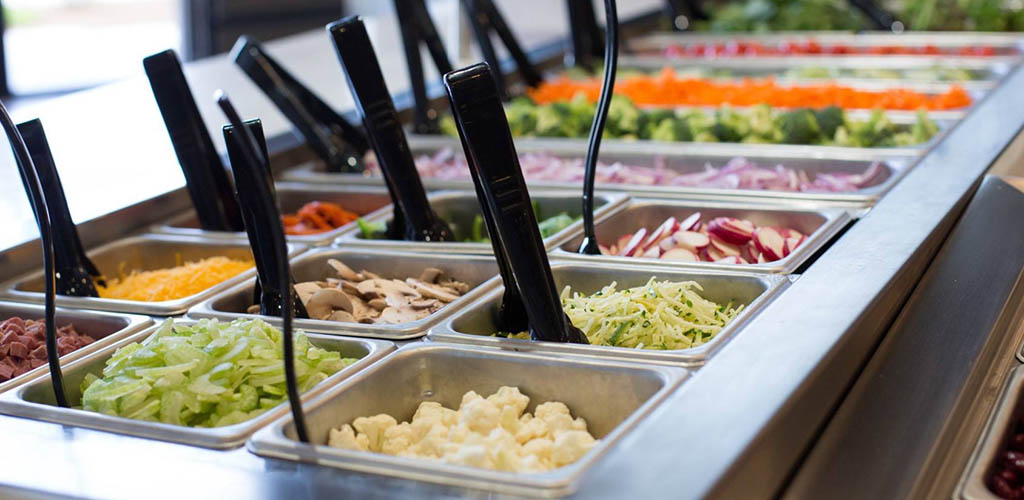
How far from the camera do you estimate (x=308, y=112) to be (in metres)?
2.56

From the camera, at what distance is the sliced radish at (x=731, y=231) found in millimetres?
1993

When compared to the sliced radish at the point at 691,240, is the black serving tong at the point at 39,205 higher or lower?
higher

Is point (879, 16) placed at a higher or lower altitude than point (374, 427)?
higher

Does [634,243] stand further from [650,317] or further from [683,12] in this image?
[683,12]

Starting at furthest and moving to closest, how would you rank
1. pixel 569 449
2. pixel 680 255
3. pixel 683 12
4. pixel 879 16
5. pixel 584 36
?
pixel 683 12 → pixel 879 16 → pixel 584 36 → pixel 680 255 → pixel 569 449

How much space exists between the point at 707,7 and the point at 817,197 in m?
2.90

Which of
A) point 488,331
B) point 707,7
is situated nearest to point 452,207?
point 488,331

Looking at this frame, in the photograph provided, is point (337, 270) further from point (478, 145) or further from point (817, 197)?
point (817, 197)

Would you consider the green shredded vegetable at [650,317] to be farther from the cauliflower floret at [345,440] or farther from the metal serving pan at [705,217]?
the cauliflower floret at [345,440]

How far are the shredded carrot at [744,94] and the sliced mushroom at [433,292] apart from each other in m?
1.43

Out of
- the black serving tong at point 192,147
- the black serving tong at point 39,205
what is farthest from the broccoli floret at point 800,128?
the black serving tong at point 39,205

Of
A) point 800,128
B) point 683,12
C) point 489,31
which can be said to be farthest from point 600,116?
point 683,12

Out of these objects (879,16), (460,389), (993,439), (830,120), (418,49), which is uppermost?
(418,49)

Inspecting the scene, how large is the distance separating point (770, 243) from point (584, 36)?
5.89 feet
